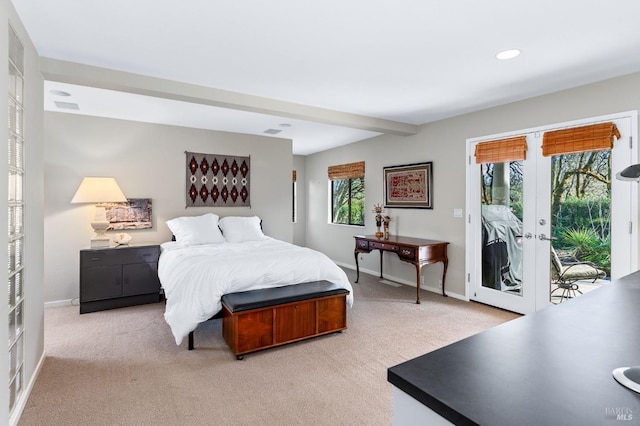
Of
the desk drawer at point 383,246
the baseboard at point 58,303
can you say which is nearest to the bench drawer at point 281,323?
the desk drawer at point 383,246

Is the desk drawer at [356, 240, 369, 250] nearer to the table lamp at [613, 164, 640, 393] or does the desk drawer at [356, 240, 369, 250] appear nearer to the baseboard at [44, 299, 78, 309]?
the baseboard at [44, 299, 78, 309]

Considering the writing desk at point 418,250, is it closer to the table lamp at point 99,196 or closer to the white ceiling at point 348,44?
the white ceiling at point 348,44

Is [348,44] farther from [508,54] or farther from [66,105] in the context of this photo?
[66,105]

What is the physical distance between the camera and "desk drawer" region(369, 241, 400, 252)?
4.62 m

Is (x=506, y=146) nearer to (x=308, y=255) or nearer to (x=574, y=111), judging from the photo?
(x=574, y=111)

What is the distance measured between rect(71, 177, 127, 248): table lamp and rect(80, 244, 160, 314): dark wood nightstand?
0.68 ft

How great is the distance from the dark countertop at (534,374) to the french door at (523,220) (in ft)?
8.02

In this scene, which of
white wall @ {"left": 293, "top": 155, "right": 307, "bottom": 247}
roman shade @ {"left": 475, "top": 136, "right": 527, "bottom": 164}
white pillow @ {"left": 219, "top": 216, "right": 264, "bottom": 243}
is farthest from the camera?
white wall @ {"left": 293, "top": 155, "right": 307, "bottom": 247}

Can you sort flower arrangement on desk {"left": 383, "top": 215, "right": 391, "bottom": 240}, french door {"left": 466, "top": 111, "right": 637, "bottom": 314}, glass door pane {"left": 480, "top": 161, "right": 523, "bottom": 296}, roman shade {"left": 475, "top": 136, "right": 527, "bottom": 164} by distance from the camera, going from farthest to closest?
flower arrangement on desk {"left": 383, "top": 215, "right": 391, "bottom": 240} → glass door pane {"left": 480, "top": 161, "right": 523, "bottom": 296} → roman shade {"left": 475, "top": 136, "right": 527, "bottom": 164} → french door {"left": 466, "top": 111, "right": 637, "bottom": 314}

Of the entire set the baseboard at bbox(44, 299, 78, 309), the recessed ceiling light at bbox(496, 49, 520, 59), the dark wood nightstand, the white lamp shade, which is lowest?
the baseboard at bbox(44, 299, 78, 309)

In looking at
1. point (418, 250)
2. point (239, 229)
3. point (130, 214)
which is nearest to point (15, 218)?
point (130, 214)

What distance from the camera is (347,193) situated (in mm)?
6820

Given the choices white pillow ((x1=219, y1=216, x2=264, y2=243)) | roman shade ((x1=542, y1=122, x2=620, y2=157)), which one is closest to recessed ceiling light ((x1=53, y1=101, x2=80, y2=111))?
white pillow ((x1=219, y1=216, x2=264, y2=243))

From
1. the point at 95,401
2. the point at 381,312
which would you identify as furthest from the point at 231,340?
the point at 381,312
